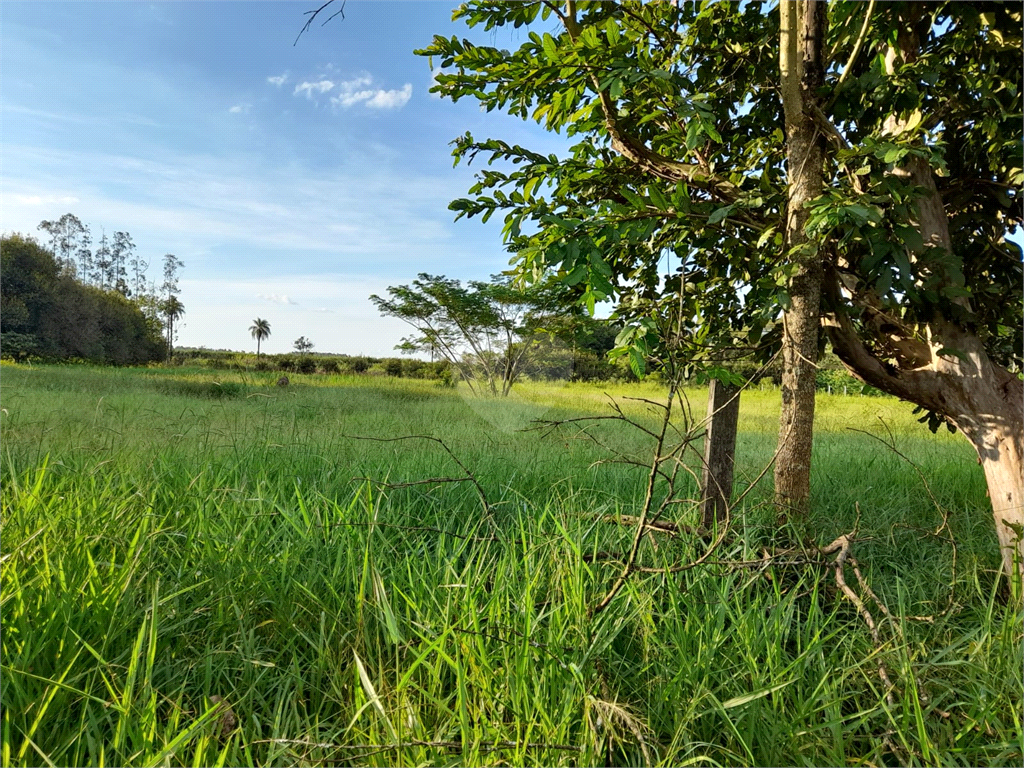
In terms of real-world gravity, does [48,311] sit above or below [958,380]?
above

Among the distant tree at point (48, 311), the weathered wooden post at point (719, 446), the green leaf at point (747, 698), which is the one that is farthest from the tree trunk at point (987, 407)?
the distant tree at point (48, 311)

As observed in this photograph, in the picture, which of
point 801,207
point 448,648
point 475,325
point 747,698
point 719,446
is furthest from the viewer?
point 475,325

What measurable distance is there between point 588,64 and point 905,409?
12.1 meters

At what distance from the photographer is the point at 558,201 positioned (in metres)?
2.47

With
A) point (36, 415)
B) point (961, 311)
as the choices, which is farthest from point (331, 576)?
point (36, 415)

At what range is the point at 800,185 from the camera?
7.82ft

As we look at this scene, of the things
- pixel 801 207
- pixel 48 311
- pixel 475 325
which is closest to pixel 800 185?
pixel 801 207

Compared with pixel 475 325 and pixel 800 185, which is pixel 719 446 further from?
pixel 475 325

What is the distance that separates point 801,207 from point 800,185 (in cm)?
15

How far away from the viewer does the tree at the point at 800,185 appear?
77.7 inches

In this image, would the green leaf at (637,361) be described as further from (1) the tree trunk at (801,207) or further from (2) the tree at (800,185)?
(1) the tree trunk at (801,207)

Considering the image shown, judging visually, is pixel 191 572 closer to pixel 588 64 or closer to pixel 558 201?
pixel 558 201

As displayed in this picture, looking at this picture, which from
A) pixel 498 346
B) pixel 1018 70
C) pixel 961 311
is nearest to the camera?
pixel 1018 70

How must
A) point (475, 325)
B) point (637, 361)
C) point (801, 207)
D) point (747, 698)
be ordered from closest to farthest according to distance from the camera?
point (747, 698) < point (637, 361) < point (801, 207) < point (475, 325)
